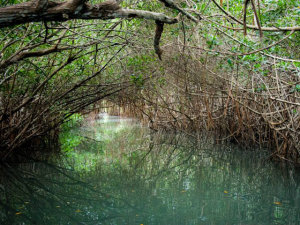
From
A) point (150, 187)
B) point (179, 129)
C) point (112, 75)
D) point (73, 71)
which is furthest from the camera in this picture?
point (179, 129)

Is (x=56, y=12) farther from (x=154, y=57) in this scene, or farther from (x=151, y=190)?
(x=154, y=57)

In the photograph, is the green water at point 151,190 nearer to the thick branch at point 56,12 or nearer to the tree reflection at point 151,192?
the tree reflection at point 151,192

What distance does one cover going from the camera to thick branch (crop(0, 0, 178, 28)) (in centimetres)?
191

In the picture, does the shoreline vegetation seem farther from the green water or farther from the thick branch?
the green water

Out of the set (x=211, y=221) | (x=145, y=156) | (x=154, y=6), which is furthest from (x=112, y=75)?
(x=211, y=221)

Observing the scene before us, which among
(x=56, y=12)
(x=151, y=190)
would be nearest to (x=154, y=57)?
(x=151, y=190)

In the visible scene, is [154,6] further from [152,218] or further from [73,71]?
[152,218]

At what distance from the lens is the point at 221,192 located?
418 cm

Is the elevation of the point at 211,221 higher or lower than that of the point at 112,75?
lower

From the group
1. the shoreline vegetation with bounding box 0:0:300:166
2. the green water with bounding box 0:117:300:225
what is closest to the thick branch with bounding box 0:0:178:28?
the shoreline vegetation with bounding box 0:0:300:166

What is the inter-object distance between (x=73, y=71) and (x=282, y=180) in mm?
4630

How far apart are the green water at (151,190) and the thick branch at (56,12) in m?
2.17

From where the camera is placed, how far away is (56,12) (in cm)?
205

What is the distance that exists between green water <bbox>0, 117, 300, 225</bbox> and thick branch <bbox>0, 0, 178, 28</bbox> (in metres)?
2.17
